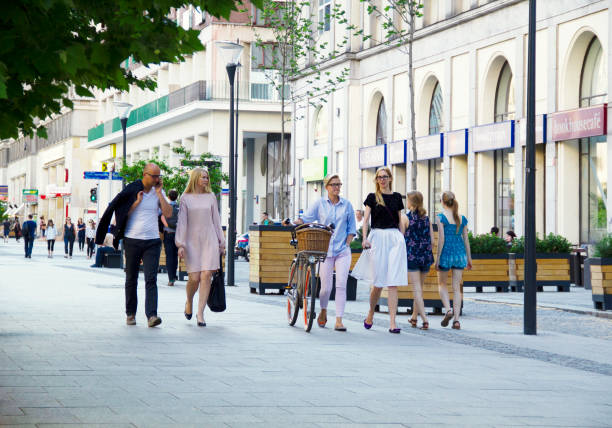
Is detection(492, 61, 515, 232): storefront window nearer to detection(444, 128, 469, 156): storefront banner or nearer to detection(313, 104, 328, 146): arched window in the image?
detection(444, 128, 469, 156): storefront banner

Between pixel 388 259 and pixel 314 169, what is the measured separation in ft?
113

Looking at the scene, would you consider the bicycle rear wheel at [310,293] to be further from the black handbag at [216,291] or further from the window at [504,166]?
the window at [504,166]

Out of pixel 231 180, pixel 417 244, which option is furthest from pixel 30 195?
pixel 417 244

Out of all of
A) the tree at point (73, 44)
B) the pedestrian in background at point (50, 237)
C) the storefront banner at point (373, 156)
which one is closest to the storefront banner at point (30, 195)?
the pedestrian in background at point (50, 237)

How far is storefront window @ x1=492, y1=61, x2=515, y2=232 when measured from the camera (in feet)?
110

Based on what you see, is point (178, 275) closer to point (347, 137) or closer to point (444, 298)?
point (444, 298)

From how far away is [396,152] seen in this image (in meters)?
40.0

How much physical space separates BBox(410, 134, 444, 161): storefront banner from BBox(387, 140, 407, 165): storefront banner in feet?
2.76

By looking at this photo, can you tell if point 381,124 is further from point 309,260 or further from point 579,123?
point 309,260

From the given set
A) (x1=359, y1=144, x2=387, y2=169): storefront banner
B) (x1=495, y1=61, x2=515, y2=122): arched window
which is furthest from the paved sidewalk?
(x1=359, y1=144, x2=387, y2=169): storefront banner

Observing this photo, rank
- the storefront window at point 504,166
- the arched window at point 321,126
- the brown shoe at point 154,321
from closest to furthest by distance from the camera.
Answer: the brown shoe at point 154,321, the storefront window at point 504,166, the arched window at point 321,126

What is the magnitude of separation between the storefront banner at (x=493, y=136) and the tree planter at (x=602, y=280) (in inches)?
603

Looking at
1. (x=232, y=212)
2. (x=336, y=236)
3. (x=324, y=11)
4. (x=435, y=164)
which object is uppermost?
(x=324, y=11)

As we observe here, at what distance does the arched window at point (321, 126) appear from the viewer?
4744 cm
